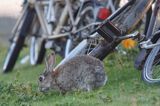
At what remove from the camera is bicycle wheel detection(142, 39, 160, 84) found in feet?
29.1

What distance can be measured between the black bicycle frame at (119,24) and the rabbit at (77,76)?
753mm

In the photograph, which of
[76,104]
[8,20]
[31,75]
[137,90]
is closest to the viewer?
[76,104]

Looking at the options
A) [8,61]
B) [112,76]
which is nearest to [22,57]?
[8,61]

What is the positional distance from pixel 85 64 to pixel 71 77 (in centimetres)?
24

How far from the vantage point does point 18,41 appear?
15.1 meters

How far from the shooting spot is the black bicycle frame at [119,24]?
9.66m

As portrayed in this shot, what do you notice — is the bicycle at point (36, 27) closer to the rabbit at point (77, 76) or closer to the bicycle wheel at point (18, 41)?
the bicycle wheel at point (18, 41)

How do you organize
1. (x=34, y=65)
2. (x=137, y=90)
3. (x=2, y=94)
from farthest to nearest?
(x=34, y=65), (x=2, y=94), (x=137, y=90)

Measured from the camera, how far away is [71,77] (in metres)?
8.95


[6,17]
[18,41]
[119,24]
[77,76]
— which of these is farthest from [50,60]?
[6,17]

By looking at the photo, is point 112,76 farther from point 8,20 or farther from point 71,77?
point 8,20

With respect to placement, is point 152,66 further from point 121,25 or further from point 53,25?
point 53,25

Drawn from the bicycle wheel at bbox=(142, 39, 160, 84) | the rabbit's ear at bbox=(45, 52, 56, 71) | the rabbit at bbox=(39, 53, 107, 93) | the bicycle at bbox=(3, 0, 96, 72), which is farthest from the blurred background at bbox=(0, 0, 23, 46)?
the bicycle wheel at bbox=(142, 39, 160, 84)

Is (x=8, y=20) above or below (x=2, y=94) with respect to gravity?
above
